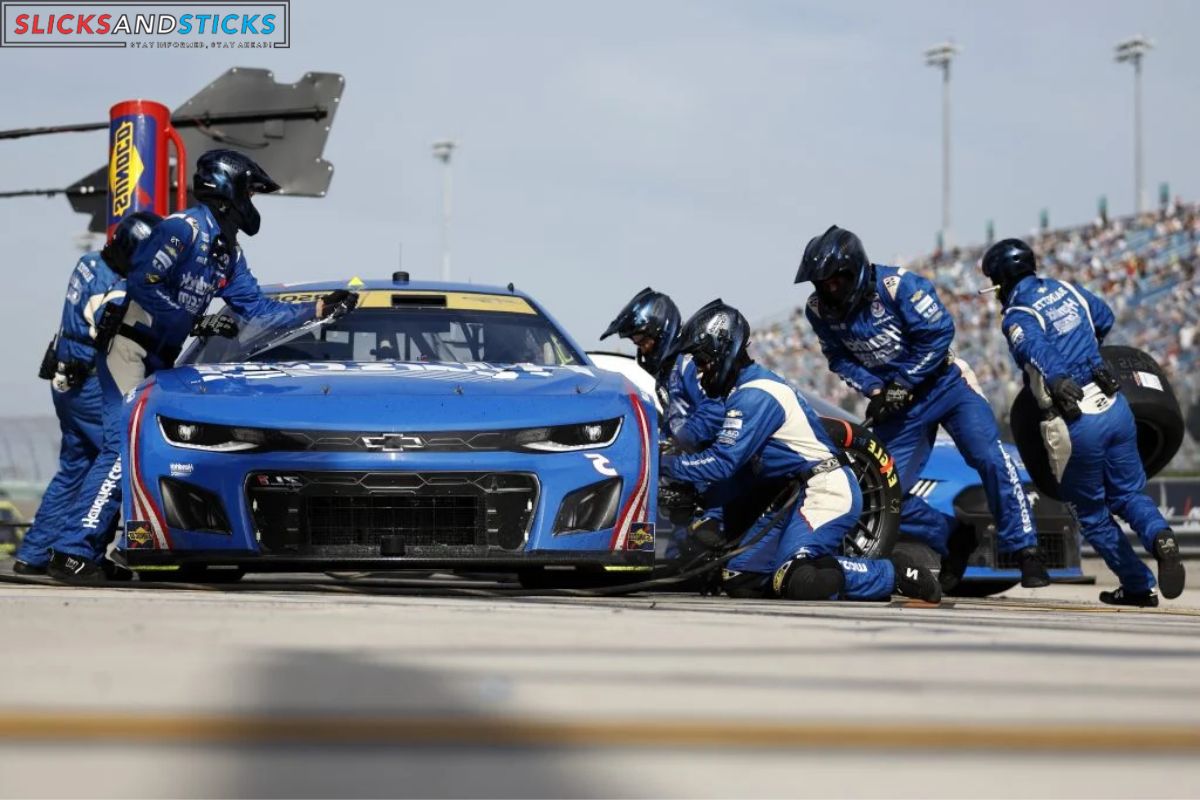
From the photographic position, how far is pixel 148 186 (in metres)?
8.97

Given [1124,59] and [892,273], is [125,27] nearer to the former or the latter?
[892,273]

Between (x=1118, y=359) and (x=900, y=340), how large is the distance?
1.21 m

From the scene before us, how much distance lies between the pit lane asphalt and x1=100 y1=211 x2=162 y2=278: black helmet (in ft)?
10.2

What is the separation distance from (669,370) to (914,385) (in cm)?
112

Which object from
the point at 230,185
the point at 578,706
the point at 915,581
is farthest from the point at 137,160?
the point at 578,706

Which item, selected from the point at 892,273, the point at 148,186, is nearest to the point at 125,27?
the point at 148,186

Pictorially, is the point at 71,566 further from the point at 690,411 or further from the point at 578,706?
the point at 578,706

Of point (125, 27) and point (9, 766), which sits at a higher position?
point (125, 27)

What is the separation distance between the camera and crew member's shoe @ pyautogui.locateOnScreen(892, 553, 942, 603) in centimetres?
652

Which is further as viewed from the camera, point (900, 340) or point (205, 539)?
point (900, 340)

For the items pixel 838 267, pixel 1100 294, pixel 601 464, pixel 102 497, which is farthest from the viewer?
pixel 1100 294

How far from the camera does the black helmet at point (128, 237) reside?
707 cm

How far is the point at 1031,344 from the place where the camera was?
7820 mm

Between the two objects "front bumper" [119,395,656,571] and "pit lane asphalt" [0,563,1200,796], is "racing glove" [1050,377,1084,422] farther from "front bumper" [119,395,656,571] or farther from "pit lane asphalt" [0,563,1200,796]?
"pit lane asphalt" [0,563,1200,796]
